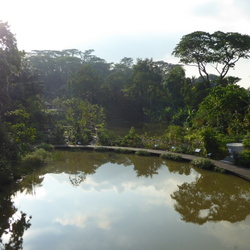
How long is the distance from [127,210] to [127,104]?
→ 3268 centimetres

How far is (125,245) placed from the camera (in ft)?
21.2

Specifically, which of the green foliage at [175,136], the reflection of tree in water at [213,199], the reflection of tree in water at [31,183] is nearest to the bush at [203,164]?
the reflection of tree in water at [213,199]

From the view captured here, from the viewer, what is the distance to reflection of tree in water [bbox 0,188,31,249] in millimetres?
6810

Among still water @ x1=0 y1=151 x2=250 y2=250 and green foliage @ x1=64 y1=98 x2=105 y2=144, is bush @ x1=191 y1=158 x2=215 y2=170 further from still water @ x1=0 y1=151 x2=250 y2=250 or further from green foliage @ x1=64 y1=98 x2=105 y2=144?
green foliage @ x1=64 y1=98 x2=105 y2=144

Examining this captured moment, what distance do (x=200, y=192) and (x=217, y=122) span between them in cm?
1065

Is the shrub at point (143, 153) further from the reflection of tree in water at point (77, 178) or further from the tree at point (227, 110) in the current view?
→ the tree at point (227, 110)

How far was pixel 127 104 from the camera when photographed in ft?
133

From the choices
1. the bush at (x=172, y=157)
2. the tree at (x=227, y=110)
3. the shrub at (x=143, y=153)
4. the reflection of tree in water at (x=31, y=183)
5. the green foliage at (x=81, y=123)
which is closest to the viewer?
the reflection of tree in water at (x=31, y=183)

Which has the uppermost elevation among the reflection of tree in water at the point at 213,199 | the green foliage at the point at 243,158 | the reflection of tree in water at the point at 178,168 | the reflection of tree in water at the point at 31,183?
the green foliage at the point at 243,158

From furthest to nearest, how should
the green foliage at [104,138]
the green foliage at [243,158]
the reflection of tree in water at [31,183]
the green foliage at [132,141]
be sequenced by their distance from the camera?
the green foliage at [104,138] → the green foliage at [132,141] → the green foliage at [243,158] → the reflection of tree in water at [31,183]

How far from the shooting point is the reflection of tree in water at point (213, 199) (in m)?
8.12


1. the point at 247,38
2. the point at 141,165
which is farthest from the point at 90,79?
the point at 141,165

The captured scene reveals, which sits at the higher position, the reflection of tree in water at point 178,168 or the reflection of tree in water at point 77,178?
the reflection of tree in water at point 178,168

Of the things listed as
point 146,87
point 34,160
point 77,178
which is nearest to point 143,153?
point 77,178
